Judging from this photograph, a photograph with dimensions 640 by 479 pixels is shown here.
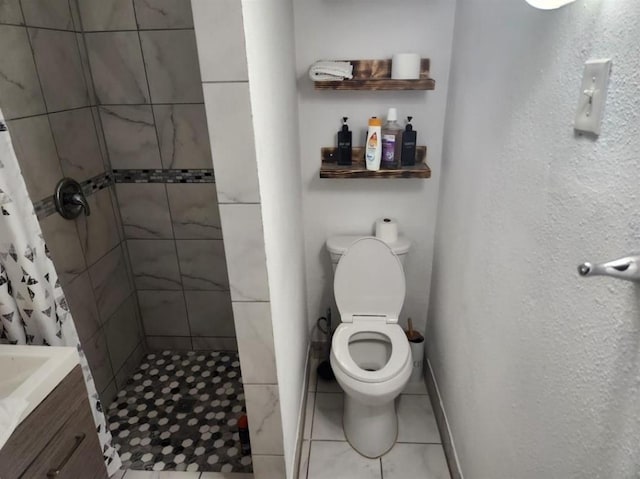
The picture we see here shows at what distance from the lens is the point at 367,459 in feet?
A: 5.71

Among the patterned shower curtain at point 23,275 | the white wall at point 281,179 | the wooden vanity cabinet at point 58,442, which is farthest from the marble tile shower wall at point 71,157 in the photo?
the white wall at point 281,179

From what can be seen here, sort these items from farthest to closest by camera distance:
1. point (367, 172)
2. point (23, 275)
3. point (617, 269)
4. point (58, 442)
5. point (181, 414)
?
1. point (181, 414)
2. point (367, 172)
3. point (23, 275)
4. point (58, 442)
5. point (617, 269)

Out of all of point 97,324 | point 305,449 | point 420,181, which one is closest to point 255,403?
point 305,449

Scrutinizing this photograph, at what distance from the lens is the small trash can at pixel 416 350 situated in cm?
205

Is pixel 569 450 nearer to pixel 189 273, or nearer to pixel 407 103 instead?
pixel 407 103

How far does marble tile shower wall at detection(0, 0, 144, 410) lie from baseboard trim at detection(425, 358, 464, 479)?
161 centimetres

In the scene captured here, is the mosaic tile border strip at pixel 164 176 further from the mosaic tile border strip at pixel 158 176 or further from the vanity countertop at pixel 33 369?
the vanity countertop at pixel 33 369

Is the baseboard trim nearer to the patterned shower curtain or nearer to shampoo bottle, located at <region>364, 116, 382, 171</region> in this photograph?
shampoo bottle, located at <region>364, 116, 382, 171</region>

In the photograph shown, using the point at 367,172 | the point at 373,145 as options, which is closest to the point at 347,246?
the point at 367,172

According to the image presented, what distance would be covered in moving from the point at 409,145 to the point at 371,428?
1.23m

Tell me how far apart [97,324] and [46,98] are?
1010mm

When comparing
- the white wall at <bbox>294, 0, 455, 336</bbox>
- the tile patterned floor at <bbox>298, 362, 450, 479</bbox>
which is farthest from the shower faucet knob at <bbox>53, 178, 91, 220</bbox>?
the tile patterned floor at <bbox>298, 362, 450, 479</bbox>

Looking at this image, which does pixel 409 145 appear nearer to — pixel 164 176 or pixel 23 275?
pixel 164 176

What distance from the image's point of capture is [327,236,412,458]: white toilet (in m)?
1.73
